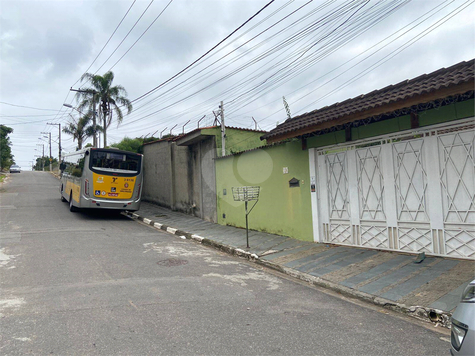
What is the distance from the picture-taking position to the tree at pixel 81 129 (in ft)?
91.8

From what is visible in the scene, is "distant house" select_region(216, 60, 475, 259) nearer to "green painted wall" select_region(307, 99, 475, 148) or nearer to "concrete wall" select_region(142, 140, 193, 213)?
"green painted wall" select_region(307, 99, 475, 148)

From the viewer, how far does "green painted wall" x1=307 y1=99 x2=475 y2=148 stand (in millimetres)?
5844

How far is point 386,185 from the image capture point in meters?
7.16

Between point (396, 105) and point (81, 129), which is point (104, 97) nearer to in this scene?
point (81, 129)

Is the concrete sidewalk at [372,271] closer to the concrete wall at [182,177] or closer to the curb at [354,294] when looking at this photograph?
the curb at [354,294]

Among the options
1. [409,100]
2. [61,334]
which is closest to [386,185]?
[409,100]

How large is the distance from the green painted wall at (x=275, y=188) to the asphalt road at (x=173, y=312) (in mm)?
2422

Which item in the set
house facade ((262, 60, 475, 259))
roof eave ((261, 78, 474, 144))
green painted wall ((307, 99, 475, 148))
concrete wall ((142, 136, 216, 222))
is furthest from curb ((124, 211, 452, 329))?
concrete wall ((142, 136, 216, 222))

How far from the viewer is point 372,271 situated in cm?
612

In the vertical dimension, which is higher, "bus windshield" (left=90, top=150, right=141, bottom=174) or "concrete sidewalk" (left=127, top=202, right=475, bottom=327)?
"bus windshield" (left=90, top=150, right=141, bottom=174)

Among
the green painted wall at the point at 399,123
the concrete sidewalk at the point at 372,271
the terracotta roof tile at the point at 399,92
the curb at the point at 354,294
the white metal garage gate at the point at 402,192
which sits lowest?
the curb at the point at 354,294

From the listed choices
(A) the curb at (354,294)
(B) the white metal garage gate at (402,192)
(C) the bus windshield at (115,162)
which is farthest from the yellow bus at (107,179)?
(B) the white metal garage gate at (402,192)

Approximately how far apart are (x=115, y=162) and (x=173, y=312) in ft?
34.6

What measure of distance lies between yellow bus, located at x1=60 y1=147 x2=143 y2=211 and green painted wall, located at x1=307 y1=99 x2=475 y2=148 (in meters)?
8.35
